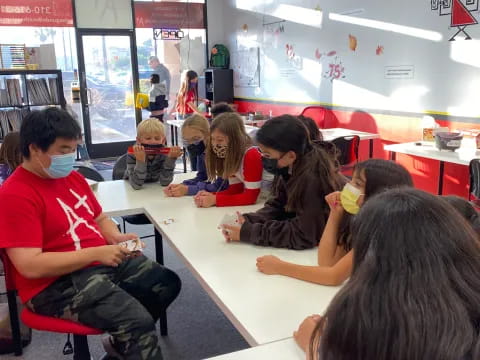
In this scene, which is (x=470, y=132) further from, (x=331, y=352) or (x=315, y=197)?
(x=331, y=352)

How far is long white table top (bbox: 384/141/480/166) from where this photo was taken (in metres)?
3.35

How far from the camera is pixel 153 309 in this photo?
6.42ft

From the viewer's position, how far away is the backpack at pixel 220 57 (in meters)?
8.06

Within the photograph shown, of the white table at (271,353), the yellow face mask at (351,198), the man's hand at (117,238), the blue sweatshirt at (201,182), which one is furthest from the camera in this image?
the blue sweatshirt at (201,182)

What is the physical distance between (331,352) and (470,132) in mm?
3772

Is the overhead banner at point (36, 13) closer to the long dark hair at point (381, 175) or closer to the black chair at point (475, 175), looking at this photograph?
the black chair at point (475, 175)

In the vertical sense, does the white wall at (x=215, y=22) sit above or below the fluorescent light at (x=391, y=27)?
above

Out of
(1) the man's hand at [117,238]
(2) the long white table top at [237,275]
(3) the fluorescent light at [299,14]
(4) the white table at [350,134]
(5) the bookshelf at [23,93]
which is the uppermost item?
(3) the fluorescent light at [299,14]

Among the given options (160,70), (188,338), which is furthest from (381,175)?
(160,70)

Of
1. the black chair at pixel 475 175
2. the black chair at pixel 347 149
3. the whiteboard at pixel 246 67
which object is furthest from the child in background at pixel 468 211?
the whiteboard at pixel 246 67

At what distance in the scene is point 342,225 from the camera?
5.08ft

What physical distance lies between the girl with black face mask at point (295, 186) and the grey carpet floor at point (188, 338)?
554mm

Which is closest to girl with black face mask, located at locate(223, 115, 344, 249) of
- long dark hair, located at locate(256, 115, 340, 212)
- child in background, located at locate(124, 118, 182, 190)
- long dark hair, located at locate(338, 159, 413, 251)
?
long dark hair, located at locate(256, 115, 340, 212)

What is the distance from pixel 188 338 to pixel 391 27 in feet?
12.1
